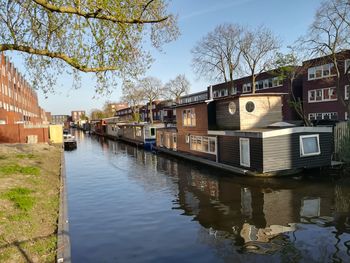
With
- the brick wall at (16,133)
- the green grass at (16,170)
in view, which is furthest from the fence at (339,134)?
the brick wall at (16,133)

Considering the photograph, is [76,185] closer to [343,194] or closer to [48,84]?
[48,84]

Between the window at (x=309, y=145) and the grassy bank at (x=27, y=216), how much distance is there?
51.3 ft

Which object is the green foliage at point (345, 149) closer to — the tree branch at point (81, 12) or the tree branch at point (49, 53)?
the tree branch at point (81, 12)

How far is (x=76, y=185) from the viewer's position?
2219 centimetres

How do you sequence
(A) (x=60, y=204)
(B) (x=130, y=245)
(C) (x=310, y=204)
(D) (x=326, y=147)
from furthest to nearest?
(D) (x=326, y=147) → (C) (x=310, y=204) → (A) (x=60, y=204) → (B) (x=130, y=245)

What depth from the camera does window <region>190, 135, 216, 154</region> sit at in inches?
1055

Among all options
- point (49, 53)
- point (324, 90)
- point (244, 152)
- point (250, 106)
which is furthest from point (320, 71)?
point (49, 53)

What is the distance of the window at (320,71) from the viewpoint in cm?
4297

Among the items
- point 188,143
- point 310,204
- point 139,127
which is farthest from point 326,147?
point 139,127

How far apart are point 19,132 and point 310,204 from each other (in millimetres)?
40736

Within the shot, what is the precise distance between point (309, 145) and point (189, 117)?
1249 cm

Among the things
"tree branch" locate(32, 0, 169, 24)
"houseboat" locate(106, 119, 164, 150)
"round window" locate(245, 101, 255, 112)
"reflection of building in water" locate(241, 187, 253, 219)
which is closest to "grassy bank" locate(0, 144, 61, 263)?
"tree branch" locate(32, 0, 169, 24)

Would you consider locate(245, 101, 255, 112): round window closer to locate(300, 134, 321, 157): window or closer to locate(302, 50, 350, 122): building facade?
locate(300, 134, 321, 157): window

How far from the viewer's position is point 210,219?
13.9 metres
